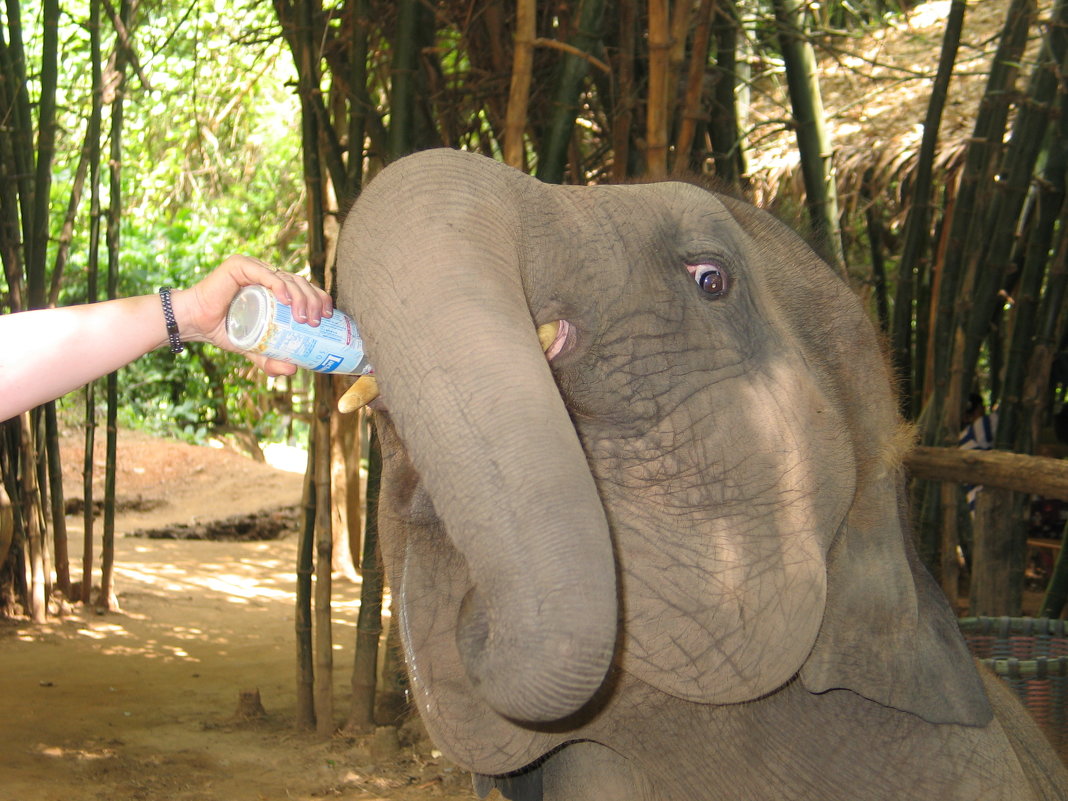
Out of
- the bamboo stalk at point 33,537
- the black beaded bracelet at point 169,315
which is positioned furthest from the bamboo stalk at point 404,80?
the bamboo stalk at point 33,537

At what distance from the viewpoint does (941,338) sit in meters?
3.98

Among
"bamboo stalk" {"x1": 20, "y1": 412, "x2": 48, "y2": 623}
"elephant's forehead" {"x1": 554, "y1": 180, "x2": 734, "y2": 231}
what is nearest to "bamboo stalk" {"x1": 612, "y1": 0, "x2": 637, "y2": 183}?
"elephant's forehead" {"x1": 554, "y1": 180, "x2": 734, "y2": 231}

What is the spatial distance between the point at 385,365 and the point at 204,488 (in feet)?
30.3

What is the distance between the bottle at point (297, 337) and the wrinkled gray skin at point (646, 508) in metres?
0.11

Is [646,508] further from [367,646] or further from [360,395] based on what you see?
[367,646]

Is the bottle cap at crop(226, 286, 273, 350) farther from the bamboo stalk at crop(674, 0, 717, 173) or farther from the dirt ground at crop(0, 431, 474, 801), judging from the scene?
the dirt ground at crop(0, 431, 474, 801)

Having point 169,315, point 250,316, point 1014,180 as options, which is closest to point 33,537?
point 169,315

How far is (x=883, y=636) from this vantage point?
1.54 m

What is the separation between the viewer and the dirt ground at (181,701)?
11.0 feet

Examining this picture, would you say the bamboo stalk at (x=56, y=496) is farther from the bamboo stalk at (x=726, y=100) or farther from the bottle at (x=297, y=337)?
the bottle at (x=297, y=337)

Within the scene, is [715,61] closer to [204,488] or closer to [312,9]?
[312,9]

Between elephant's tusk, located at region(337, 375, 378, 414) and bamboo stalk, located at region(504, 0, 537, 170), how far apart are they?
5.16 ft

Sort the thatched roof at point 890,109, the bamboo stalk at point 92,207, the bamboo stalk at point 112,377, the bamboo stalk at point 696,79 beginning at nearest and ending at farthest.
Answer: the bamboo stalk at point 696,79, the bamboo stalk at point 92,207, the bamboo stalk at point 112,377, the thatched roof at point 890,109

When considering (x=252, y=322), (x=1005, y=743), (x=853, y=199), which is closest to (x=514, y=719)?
(x=252, y=322)
